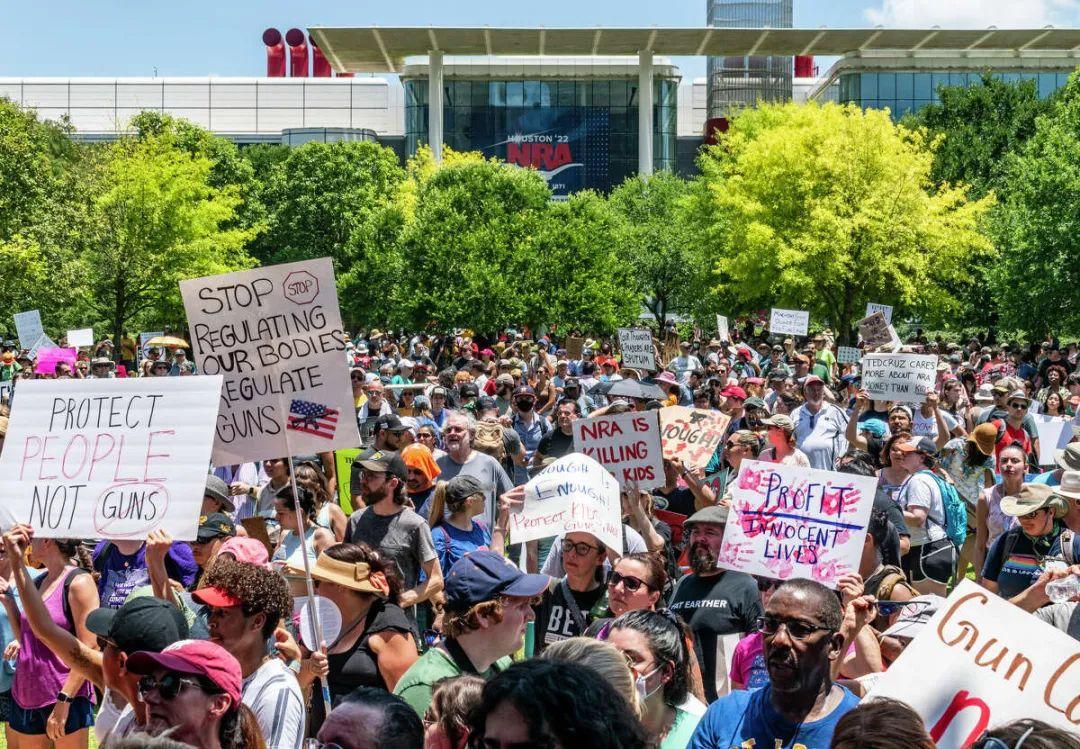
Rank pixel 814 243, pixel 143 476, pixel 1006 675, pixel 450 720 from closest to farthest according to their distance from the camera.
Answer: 1. pixel 450 720
2. pixel 1006 675
3. pixel 143 476
4. pixel 814 243

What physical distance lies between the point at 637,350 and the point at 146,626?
623 inches

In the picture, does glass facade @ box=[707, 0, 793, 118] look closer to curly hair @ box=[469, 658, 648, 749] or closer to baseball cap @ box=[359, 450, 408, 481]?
baseball cap @ box=[359, 450, 408, 481]

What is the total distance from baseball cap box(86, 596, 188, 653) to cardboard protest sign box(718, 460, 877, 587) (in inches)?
110

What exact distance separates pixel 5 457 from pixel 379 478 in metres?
2.26

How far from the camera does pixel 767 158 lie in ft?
143

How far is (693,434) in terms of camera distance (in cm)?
1100

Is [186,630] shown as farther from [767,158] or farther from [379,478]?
[767,158]

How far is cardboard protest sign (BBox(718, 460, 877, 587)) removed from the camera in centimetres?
647

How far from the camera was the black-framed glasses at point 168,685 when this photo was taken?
3.90m

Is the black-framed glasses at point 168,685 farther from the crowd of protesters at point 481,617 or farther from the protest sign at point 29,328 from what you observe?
the protest sign at point 29,328

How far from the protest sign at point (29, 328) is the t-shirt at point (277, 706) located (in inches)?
921

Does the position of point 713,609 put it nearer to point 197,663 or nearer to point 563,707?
point 197,663

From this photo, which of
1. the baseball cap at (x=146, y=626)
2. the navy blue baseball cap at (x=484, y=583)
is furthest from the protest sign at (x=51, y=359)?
the navy blue baseball cap at (x=484, y=583)

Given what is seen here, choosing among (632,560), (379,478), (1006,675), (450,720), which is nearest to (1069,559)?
(632,560)
